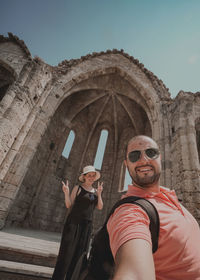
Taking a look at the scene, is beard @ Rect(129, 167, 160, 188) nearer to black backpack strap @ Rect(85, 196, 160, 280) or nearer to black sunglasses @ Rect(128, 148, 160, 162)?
black sunglasses @ Rect(128, 148, 160, 162)

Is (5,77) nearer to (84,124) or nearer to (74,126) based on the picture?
(74,126)

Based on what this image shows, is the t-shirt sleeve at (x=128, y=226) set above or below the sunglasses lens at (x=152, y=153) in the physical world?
below

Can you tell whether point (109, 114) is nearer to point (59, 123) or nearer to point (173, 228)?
point (59, 123)

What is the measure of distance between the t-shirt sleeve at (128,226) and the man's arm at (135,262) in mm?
21

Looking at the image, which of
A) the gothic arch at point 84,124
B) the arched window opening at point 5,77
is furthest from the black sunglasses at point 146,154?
the arched window opening at point 5,77

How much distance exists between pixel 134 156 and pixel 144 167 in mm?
121

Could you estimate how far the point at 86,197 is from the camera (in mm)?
2135

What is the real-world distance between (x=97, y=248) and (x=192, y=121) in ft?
18.2

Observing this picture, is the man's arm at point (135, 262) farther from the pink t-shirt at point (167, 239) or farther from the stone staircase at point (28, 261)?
the stone staircase at point (28, 261)

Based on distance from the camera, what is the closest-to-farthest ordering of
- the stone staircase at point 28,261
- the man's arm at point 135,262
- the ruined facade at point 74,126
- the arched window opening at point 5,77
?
the man's arm at point 135,262
the stone staircase at point 28,261
the ruined facade at point 74,126
the arched window opening at point 5,77

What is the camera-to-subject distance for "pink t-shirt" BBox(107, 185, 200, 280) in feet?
1.67

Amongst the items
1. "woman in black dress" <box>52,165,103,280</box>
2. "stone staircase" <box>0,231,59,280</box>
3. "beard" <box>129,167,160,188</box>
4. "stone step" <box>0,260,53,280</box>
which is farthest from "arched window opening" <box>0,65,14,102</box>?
"beard" <box>129,167,160,188</box>

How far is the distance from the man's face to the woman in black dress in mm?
1400

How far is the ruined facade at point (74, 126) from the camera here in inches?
165
